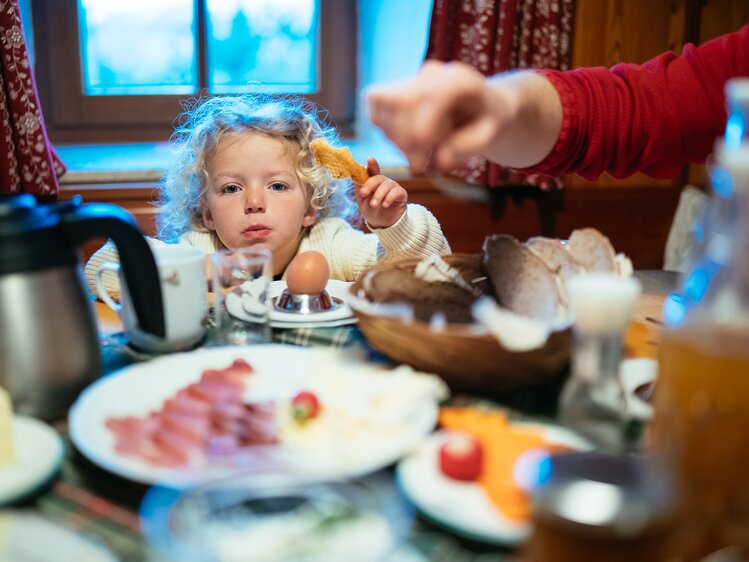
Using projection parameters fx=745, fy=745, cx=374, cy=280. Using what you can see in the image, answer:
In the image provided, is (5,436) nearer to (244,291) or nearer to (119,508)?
(119,508)

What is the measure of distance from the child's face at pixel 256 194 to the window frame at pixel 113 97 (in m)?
1.43

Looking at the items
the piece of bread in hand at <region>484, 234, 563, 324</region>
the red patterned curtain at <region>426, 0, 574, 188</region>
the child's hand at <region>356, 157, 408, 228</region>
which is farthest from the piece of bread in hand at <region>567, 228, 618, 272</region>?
the red patterned curtain at <region>426, 0, 574, 188</region>

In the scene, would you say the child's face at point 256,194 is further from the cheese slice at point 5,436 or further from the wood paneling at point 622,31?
the wood paneling at point 622,31

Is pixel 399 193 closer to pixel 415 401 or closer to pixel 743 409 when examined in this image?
pixel 415 401

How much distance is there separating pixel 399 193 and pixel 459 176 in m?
1.34

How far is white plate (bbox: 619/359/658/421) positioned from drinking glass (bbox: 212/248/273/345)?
48 cm

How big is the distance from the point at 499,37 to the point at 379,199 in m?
1.41

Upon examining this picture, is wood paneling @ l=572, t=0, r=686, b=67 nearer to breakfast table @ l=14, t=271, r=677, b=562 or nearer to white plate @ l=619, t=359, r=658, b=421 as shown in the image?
white plate @ l=619, t=359, r=658, b=421

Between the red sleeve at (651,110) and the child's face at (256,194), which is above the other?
the red sleeve at (651,110)

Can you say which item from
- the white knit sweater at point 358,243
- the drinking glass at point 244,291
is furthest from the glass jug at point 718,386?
the white knit sweater at point 358,243

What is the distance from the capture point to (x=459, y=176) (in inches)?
117

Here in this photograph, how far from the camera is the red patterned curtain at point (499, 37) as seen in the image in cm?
276

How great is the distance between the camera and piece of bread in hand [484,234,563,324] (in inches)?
36.8

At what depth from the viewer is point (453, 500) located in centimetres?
58
